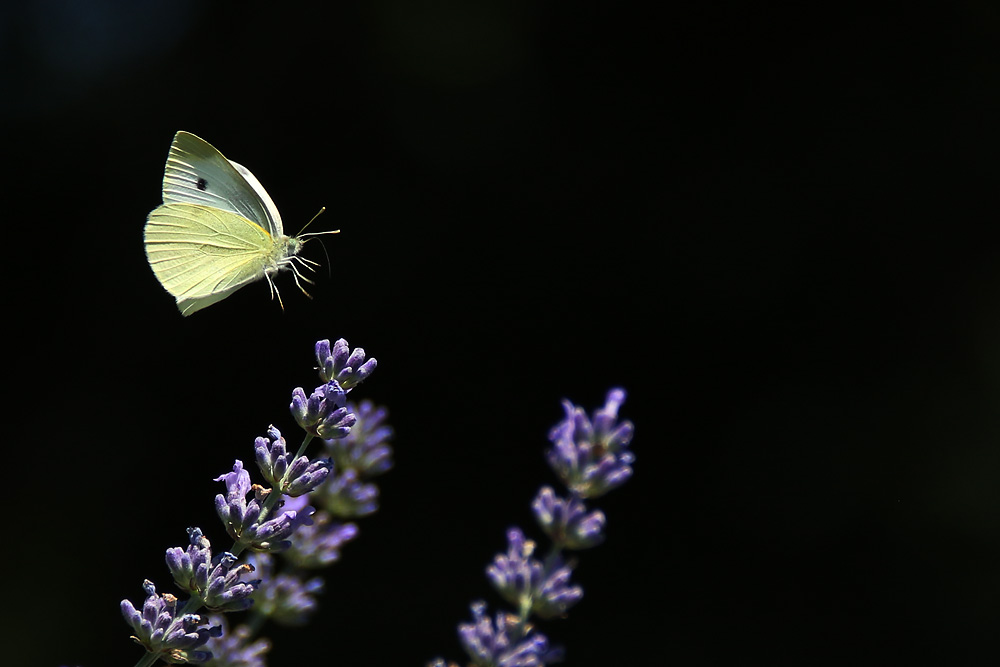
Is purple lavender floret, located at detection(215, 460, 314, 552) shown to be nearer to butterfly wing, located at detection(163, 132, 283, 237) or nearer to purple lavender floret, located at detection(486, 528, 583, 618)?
purple lavender floret, located at detection(486, 528, 583, 618)

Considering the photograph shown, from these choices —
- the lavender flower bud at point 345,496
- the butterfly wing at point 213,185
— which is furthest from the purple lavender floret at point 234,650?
the butterfly wing at point 213,185

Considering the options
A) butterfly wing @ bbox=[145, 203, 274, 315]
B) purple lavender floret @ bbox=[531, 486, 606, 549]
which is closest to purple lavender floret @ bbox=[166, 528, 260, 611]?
purple lavender floret @ bbox=[531, 486, 606, 549]

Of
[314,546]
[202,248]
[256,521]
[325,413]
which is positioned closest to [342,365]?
[325,413]

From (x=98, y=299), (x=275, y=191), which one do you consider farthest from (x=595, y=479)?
(x=98, y=299)

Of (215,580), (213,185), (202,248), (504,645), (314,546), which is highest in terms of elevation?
(213,185)

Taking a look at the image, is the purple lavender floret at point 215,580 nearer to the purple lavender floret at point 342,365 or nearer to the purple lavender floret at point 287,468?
the purple lavender floret at point 287,468

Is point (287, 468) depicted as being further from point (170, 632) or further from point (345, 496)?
point (345, 496)
